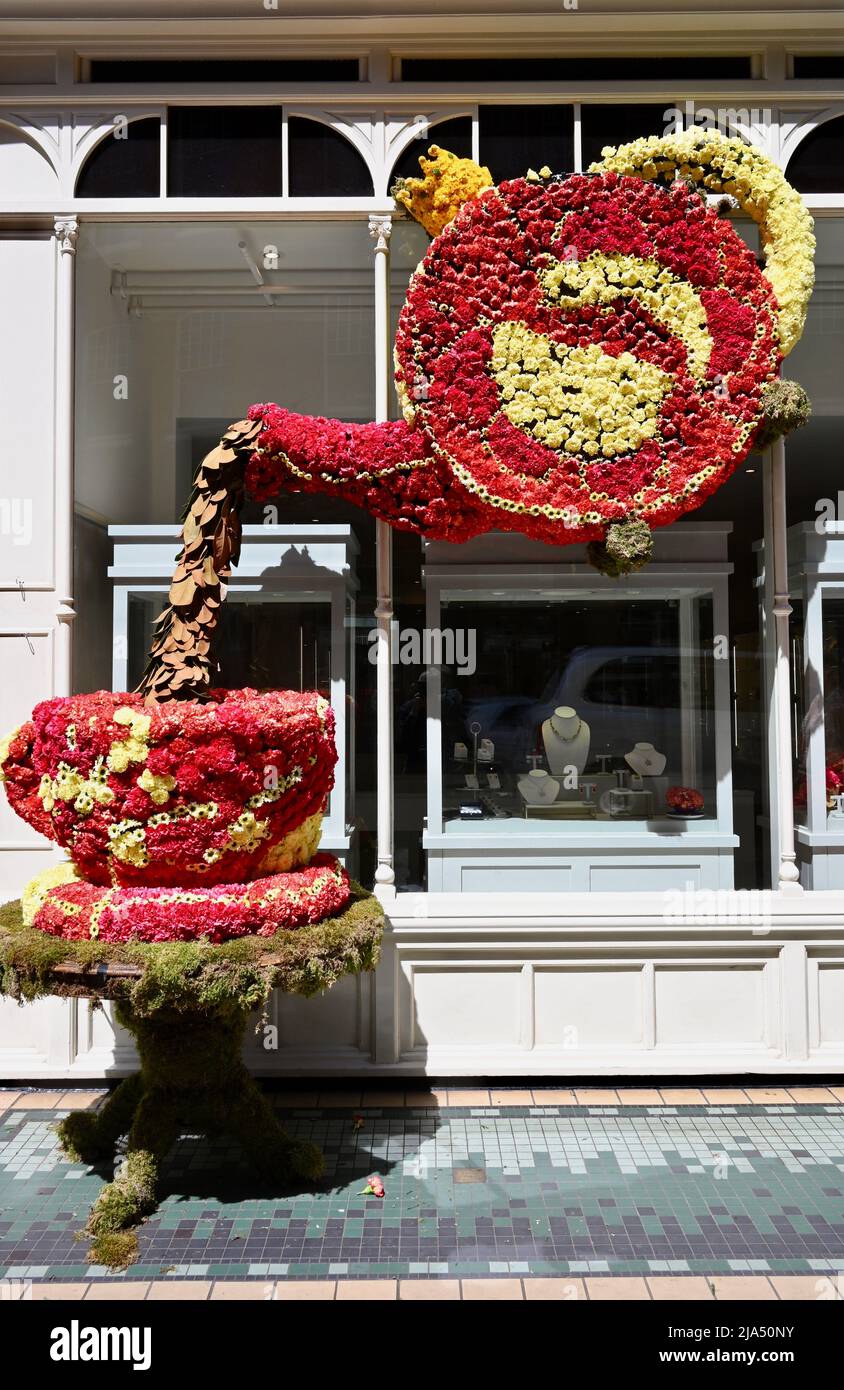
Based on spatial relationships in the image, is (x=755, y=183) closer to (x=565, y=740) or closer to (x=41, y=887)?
(x=565, y=740)

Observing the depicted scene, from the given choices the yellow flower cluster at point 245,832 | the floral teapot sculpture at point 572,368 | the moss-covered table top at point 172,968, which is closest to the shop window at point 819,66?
the floral teapot sculpture at point 572,368

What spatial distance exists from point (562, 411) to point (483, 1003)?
2.70m

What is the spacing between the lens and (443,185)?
13.7 feet

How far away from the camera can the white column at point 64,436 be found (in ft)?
14.4

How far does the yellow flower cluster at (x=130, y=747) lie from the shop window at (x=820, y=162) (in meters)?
3.98

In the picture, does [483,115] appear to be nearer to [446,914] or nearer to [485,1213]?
[446,914]

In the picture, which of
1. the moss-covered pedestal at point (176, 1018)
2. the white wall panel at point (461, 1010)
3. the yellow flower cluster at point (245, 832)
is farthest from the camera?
the white wall panel at point (461, 1010)

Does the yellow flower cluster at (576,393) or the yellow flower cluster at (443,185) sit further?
the yellow flower cluster at (443,185)

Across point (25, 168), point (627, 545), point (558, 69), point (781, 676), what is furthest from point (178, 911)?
point (558, 69)

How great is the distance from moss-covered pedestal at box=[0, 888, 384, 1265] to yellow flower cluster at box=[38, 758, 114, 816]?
465mm

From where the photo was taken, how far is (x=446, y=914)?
4363mm

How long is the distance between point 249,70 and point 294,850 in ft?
12.1

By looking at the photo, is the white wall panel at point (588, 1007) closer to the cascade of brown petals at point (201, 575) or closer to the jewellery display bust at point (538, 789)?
the jewellery display bust at point (538, 789)

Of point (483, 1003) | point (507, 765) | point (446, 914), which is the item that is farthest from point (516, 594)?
point (483, 1003)
